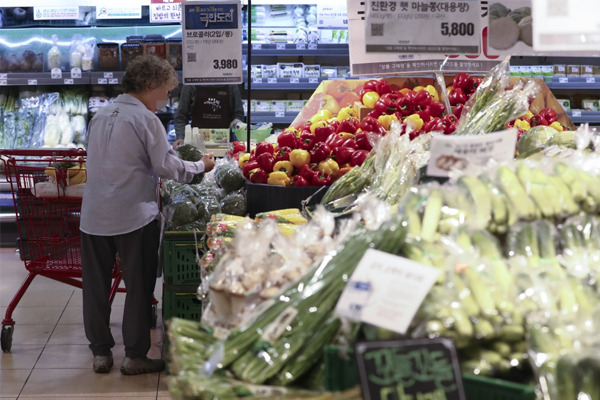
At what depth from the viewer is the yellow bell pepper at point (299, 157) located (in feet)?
12.5

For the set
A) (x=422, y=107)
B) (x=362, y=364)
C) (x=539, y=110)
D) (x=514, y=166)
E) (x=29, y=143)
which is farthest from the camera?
(x=29, y=143)

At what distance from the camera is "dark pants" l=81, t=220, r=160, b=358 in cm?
402

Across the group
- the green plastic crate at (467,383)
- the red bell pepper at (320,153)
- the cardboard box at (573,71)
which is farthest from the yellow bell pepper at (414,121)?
the cardboard box at (573,71)

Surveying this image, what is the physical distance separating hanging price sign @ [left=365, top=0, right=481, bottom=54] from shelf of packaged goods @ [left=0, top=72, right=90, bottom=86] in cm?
458

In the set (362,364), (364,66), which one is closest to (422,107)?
(364,66)

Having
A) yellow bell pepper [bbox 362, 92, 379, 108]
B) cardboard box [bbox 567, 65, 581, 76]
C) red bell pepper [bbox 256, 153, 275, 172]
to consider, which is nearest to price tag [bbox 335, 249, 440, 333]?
red bell pepper [bbox 256, 153, 275, 172]

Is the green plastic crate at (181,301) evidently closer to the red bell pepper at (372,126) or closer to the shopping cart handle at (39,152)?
the shopping cart handle at (39,152)

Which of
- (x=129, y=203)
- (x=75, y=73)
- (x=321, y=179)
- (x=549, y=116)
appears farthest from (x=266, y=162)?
(x=75, y=73)

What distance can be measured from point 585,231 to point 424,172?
0.71 metres

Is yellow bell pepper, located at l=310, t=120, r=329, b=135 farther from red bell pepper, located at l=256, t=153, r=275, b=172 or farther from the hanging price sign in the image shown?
the hanging price sign

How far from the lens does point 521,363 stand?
1470 millimetres

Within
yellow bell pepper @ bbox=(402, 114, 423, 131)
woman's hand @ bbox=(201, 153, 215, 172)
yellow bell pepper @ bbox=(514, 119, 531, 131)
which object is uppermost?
yellow bell pepper @ bbox=(402, 114, 423, 131)

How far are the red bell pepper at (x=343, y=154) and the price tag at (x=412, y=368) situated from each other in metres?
2.45

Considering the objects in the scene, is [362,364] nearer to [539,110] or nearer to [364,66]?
[364,66]
